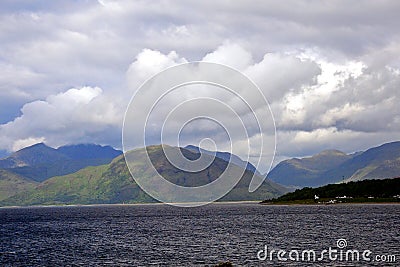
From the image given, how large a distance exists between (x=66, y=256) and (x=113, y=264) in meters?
22.4

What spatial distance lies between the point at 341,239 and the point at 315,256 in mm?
37384

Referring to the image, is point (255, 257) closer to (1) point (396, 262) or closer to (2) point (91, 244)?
(1) point (396, 262)

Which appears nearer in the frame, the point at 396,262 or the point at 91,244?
the point at 396,262

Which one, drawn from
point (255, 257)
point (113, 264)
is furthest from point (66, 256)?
point (255, 257)

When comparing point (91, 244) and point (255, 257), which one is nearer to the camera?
point (255, 257)

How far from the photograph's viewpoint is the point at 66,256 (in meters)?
121

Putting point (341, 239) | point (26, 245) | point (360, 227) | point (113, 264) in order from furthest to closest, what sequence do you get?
point (360, 227), point (26, 245), point (341, 239), point (113, 264)

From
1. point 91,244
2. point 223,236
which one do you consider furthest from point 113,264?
point 223,236

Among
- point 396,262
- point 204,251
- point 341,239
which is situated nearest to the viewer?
point 396,262

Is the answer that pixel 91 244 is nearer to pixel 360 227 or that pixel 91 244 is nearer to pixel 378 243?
pixel 378 243

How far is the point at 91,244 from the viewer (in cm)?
14538

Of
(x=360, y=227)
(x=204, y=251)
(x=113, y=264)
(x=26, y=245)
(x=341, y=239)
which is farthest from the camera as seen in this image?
(x=360, y=227)

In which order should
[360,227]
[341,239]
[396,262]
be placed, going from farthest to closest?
[360,227] → [341,239] → [396,262]

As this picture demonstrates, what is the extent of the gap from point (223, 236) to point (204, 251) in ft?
120
